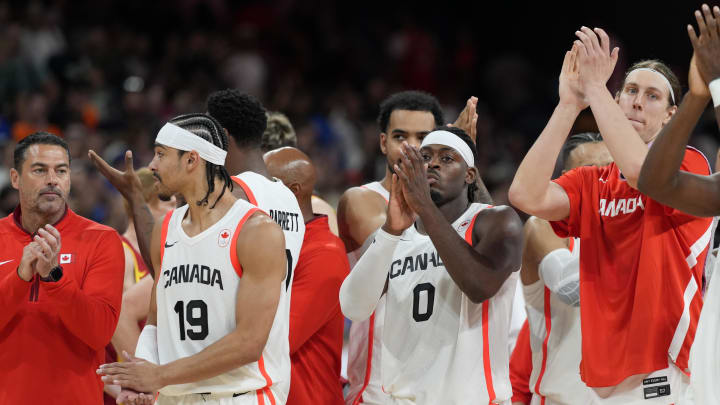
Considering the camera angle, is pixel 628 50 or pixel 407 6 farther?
pixel 407 6

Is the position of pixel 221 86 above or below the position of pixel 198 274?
above

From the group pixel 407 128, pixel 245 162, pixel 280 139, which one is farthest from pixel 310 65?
pixel 245 162

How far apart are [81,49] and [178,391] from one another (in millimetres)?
9497

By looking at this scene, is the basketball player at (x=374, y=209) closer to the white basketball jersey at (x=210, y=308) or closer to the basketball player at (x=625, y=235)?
the white basketball jersey at (x=210, y=308)

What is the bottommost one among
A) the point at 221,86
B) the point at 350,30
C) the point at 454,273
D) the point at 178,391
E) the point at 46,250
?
the point at 178,391

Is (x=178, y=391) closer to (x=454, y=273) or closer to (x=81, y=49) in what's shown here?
(x=454, y=273)

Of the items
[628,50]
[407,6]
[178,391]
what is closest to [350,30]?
[407,6]

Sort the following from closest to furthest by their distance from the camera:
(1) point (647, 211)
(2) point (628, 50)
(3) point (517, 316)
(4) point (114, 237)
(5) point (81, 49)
Answer: (1) point (647, 211) → (4) point (114, 237) → (3) point (517, 316) → (5) point (81, 49) → (2) point (628, 50)

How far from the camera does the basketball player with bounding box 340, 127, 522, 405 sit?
15.0 ft

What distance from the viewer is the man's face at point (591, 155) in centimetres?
611

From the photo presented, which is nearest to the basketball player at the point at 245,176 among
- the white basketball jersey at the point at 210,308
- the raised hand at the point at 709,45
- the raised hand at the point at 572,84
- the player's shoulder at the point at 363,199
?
the white basketball jersey at the point at 210,308

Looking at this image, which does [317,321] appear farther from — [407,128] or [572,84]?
[572,84]

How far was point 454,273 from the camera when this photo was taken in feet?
14.9

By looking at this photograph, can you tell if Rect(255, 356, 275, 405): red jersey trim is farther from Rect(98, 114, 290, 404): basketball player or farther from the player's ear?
the player's ear
